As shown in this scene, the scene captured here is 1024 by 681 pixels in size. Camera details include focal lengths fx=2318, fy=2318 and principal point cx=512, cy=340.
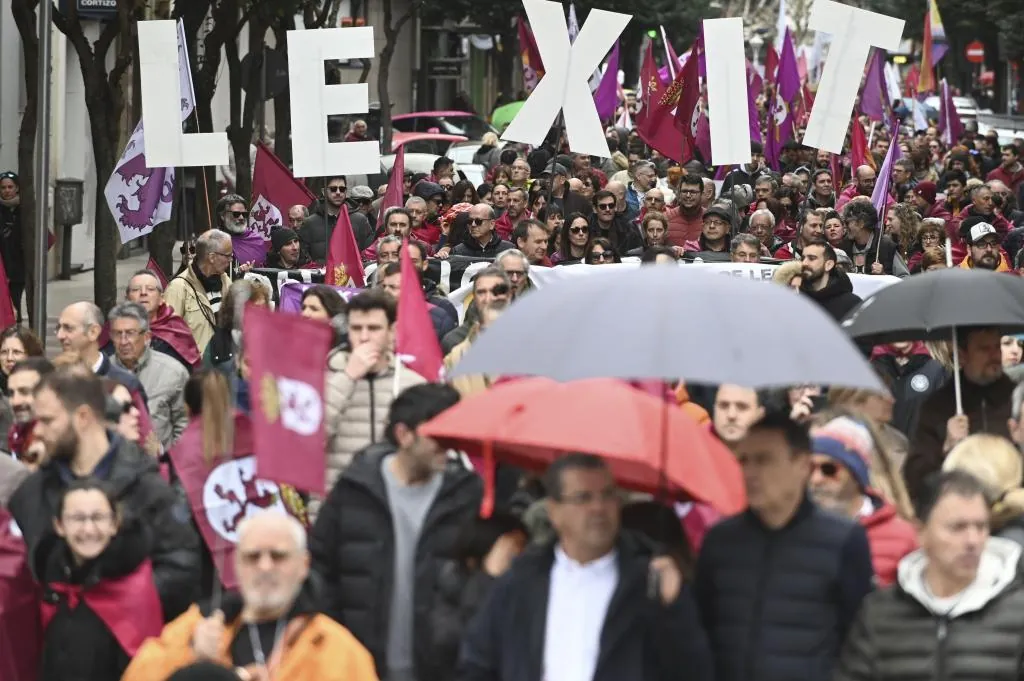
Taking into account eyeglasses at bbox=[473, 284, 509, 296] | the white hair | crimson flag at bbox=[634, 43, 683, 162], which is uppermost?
crimson flag at bbox=[634, 43, 683, 162]

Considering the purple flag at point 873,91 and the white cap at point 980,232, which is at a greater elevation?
the purple flag at point 873,91

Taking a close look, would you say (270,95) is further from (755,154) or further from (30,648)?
(30,648)

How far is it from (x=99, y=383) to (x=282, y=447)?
1282 millimetres

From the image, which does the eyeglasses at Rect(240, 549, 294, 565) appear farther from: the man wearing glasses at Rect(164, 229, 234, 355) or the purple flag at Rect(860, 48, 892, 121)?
the purple flag at Rect(860, 48, 892, 121)

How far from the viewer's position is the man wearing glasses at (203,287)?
42.2ft

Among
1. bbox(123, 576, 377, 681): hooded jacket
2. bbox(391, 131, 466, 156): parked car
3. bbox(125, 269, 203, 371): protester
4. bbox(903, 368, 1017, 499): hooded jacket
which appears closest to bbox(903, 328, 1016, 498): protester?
bbox(903, 368, 1017, 499): hooded jacket

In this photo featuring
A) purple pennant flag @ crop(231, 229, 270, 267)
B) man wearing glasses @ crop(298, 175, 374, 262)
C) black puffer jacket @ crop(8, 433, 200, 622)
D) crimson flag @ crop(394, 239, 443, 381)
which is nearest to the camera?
black puffer jacket @ crop(8, 433, 200, 622)

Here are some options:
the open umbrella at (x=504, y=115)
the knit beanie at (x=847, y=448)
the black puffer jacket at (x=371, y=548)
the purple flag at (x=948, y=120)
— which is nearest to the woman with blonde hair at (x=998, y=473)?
the knit beanie at (x=847, y=448)

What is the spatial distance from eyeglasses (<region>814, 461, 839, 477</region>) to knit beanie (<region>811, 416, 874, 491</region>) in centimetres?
2

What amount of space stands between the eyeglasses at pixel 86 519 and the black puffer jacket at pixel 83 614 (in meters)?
0.13

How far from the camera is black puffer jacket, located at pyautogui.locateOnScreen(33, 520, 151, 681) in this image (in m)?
6.91

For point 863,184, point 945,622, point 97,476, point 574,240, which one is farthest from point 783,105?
point 945,622

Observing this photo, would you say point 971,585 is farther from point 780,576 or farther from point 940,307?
point 940,307

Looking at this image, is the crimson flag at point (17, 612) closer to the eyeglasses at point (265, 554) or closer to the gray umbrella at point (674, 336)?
the eyeglasses at point (265, 554)
